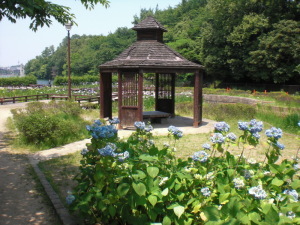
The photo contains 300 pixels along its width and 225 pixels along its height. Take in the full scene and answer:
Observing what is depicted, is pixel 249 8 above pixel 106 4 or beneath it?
above

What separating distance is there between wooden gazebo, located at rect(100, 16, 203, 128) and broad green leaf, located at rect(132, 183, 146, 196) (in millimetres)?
8883

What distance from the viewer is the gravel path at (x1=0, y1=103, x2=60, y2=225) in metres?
4.71

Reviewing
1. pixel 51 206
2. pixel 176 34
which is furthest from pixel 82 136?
pixel 176 34

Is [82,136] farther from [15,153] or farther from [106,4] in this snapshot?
[106,4]

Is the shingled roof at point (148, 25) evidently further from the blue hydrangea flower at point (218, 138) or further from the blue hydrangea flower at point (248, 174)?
the blue hydrangea flower at point (248, 174)

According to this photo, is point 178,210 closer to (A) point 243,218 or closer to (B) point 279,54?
(A) point 243,218

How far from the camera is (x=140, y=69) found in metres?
12.0

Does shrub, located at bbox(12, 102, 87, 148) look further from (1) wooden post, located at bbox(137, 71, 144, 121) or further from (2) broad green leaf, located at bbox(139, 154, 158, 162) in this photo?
(2) broad green leaf, located at bbox(139, 154, 158, 162)

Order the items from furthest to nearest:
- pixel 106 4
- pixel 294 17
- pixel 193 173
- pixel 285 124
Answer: pixel 294 17
pixel 285 124
pixel 106 4
pixel 193 173

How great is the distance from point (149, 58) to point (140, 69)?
2.92 ft

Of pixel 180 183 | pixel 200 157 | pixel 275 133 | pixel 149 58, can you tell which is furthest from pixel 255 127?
pixel 149 58

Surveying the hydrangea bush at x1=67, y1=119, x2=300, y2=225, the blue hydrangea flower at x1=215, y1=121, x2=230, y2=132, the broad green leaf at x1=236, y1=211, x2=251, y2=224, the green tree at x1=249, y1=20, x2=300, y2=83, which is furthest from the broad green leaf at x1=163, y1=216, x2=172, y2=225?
the green tree at x1=249, y1=20, x2=300, y2=83

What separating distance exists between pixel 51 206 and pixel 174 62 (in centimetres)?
860

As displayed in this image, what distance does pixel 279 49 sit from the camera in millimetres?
34438
